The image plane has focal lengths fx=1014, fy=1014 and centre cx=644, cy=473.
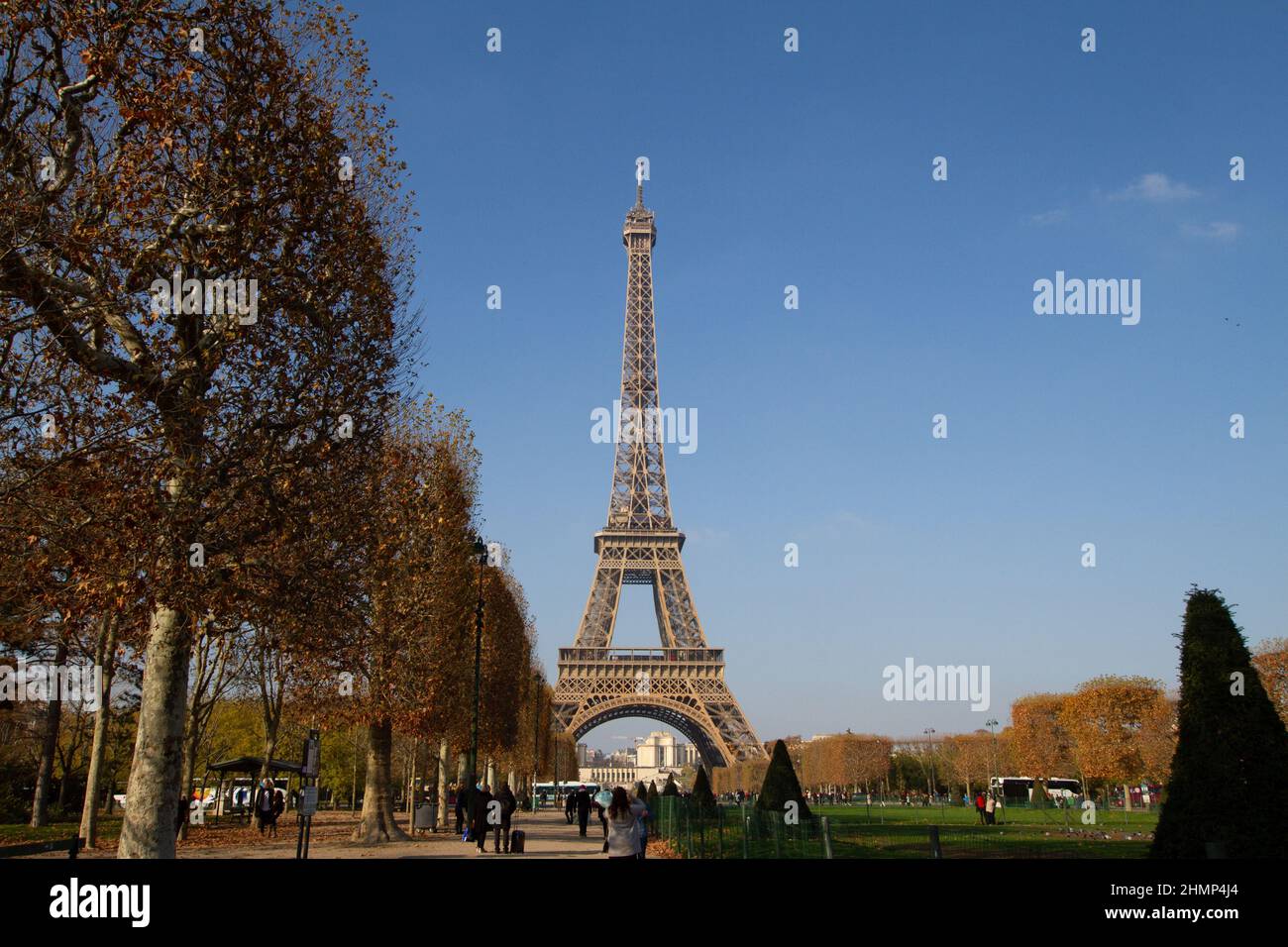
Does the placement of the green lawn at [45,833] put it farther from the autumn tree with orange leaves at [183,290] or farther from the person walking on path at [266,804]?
the autumn tree with orange leaves at [183,290]

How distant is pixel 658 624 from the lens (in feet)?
342

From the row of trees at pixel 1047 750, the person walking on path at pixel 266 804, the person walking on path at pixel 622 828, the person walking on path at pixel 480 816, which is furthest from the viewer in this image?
the row of trees at pixel 1047 750

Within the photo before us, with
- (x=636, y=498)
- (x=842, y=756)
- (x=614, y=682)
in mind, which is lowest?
(x=842, y=756)

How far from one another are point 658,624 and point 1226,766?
9164 cm

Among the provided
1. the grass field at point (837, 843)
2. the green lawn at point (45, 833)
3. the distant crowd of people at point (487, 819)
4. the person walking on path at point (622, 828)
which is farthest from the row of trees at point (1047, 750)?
the green lawn at point (45, 833)

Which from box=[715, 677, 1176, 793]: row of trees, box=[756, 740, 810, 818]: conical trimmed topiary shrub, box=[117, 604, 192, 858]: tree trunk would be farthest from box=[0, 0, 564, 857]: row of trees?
box=[715, 677, 1176, 793]: row of trees

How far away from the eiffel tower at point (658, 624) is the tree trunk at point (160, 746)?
75033 mm

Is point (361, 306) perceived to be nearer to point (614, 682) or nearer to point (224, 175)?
point (224, 175)

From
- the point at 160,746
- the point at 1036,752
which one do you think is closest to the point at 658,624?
the point at 1036,752

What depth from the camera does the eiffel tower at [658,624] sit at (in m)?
92.8
